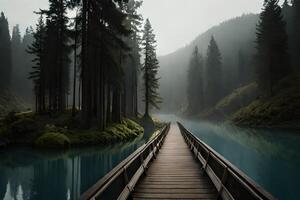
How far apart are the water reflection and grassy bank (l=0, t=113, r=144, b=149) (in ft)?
5.38

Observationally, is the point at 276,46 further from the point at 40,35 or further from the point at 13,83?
the point at 13,83

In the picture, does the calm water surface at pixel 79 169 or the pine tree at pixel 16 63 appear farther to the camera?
the pine tree at pixel 16 63

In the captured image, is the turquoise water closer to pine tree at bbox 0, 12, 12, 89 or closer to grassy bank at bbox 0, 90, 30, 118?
grassy bank at bbox 0, 90, 30, 118

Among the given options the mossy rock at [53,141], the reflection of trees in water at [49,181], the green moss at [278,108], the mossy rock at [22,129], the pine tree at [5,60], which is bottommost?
the reflection of trees in water at [49,181]

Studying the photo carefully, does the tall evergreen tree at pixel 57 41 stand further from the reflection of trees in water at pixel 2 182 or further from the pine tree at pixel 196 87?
the pine tree at pixel 196 87

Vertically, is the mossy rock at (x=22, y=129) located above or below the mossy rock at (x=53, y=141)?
above

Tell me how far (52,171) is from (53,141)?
7.92 meters

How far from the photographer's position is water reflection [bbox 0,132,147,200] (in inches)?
458

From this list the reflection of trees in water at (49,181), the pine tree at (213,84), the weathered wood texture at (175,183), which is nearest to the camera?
the weathered wood texture at (175,183)

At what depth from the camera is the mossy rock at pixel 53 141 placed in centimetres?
2264

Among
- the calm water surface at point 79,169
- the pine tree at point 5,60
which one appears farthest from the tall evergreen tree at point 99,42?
the pine tree at point 5,60

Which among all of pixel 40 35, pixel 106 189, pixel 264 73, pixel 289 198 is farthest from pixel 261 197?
pixel 264 73

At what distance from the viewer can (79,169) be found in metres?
16.0

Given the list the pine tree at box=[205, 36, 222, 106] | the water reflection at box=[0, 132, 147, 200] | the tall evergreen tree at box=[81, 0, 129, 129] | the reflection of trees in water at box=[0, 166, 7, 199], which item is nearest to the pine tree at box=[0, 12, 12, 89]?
the pine tree at box=[205, 36, 222, 106]
